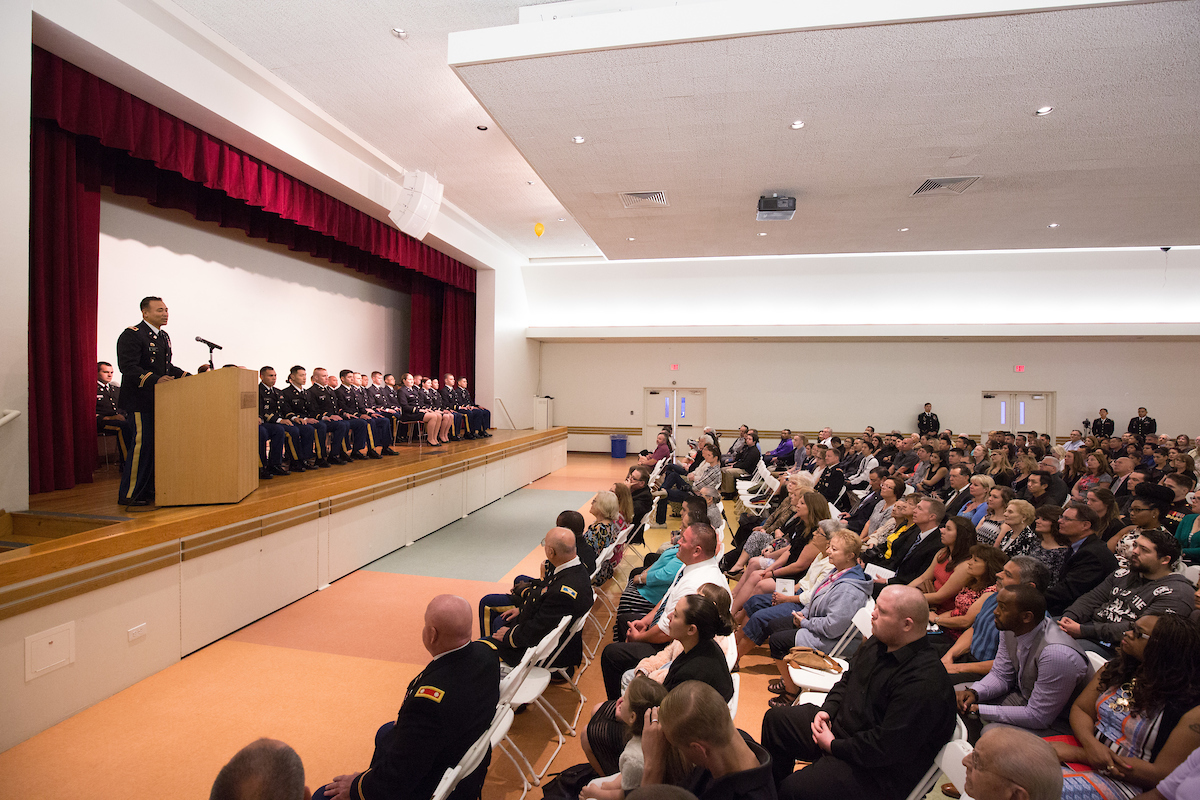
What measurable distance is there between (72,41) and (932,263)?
596 inches

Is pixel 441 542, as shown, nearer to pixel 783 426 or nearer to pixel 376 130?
pixel 376 130

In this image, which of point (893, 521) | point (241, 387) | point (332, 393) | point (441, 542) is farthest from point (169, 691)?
point (893, 521)

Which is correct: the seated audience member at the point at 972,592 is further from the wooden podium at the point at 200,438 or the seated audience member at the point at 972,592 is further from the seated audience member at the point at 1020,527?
the wooden podium at the point at 200,438

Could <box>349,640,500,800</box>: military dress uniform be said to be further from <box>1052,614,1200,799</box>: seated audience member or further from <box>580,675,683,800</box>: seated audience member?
<box>1052,614,1200,799</box>: seated audience member

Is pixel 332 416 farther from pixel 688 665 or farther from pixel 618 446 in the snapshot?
pixel 618 446

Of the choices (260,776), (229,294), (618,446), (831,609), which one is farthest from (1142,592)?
(618,446)

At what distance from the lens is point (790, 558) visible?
16.3ft

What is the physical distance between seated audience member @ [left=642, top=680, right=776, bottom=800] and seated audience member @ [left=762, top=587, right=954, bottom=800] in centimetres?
44

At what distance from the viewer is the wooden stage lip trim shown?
3.34m

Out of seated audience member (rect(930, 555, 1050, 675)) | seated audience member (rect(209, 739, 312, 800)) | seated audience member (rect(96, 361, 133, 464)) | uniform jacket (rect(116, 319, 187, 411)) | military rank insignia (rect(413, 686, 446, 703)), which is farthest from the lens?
seated audience member (rect(96, 361, 133, 464))

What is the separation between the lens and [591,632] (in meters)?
4.81

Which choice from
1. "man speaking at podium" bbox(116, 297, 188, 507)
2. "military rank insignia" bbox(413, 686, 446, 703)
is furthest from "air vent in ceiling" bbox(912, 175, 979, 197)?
"man speaking at podium" bbox(116, 297, 188, 507)

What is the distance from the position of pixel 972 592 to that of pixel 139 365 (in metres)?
5.97

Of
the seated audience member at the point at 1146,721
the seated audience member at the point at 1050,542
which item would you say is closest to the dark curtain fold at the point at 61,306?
the seated audience member at the point at 1146,721
